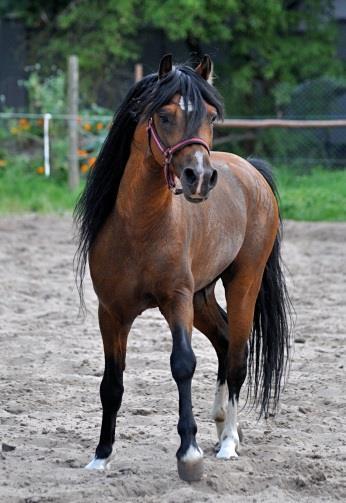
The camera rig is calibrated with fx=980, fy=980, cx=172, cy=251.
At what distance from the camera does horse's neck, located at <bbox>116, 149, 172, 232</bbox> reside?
3736 mm

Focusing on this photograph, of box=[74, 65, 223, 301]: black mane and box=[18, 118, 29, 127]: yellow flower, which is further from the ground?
box=[74, 65, 223, 301]: black mane

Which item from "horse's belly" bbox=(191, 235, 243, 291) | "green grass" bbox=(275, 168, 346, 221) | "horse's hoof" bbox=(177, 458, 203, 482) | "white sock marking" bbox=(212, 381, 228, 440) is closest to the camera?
"horse's hoof" bbox=(177, 458, 203, 482)

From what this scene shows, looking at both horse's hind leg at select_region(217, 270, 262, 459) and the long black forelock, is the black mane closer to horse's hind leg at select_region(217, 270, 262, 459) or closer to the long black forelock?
the long black forelock

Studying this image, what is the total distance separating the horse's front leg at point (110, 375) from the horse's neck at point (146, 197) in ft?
1.29

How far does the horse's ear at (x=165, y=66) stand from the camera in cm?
364

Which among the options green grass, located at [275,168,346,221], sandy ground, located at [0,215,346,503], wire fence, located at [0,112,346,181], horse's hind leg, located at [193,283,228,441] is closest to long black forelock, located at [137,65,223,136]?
horse's hind leg, located at [193,283,228,441]

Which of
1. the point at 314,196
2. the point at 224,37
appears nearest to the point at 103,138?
the point at 314,196

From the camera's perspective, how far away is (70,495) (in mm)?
3479

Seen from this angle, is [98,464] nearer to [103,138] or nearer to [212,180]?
[212,180]

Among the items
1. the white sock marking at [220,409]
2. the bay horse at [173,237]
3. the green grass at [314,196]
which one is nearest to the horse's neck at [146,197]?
the bay horse at [173,237]

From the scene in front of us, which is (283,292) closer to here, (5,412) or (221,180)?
(221,180)

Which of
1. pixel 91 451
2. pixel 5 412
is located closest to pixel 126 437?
pixel 91 451

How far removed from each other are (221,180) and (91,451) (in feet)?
4.39

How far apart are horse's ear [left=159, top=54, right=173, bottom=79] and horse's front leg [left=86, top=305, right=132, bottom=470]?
3.09 ft
